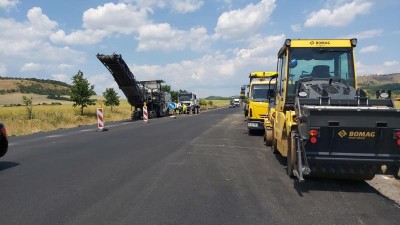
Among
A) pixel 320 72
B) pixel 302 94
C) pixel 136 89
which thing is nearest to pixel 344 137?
pixel 302 94

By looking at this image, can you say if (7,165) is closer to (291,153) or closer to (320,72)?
(291,153)

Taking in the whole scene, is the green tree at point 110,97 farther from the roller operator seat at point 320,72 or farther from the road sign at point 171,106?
the roller operator seat at point 320,72

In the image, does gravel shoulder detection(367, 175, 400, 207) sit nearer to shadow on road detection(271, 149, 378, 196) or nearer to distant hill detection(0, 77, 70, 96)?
shadow on road detection(271, 149, 378, 196)

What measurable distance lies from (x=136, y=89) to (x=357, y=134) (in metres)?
28.5

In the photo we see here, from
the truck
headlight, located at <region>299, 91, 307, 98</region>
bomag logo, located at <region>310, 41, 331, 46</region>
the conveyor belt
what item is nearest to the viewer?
headlight, located at <region>299, 91, 307, 98</region>

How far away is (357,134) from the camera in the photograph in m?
6.97

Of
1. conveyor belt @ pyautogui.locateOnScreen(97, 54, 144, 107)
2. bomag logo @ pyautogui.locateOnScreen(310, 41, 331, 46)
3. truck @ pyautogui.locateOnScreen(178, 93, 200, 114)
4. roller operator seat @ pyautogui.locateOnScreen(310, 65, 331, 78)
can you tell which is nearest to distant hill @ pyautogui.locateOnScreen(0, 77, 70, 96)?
truck @ pyautogui.locateOnScreen(178, 93, 200, 114)

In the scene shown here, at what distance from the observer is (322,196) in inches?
265

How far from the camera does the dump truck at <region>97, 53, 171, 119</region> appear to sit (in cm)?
2917

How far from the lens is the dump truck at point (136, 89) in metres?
29.2

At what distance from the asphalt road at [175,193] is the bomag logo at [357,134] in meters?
0.99

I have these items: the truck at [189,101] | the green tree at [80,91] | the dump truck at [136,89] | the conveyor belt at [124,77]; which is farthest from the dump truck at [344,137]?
the truck at [189,101]

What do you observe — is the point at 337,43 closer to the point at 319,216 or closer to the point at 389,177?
the point at 389,177

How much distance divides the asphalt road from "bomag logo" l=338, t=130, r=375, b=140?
994 mm
